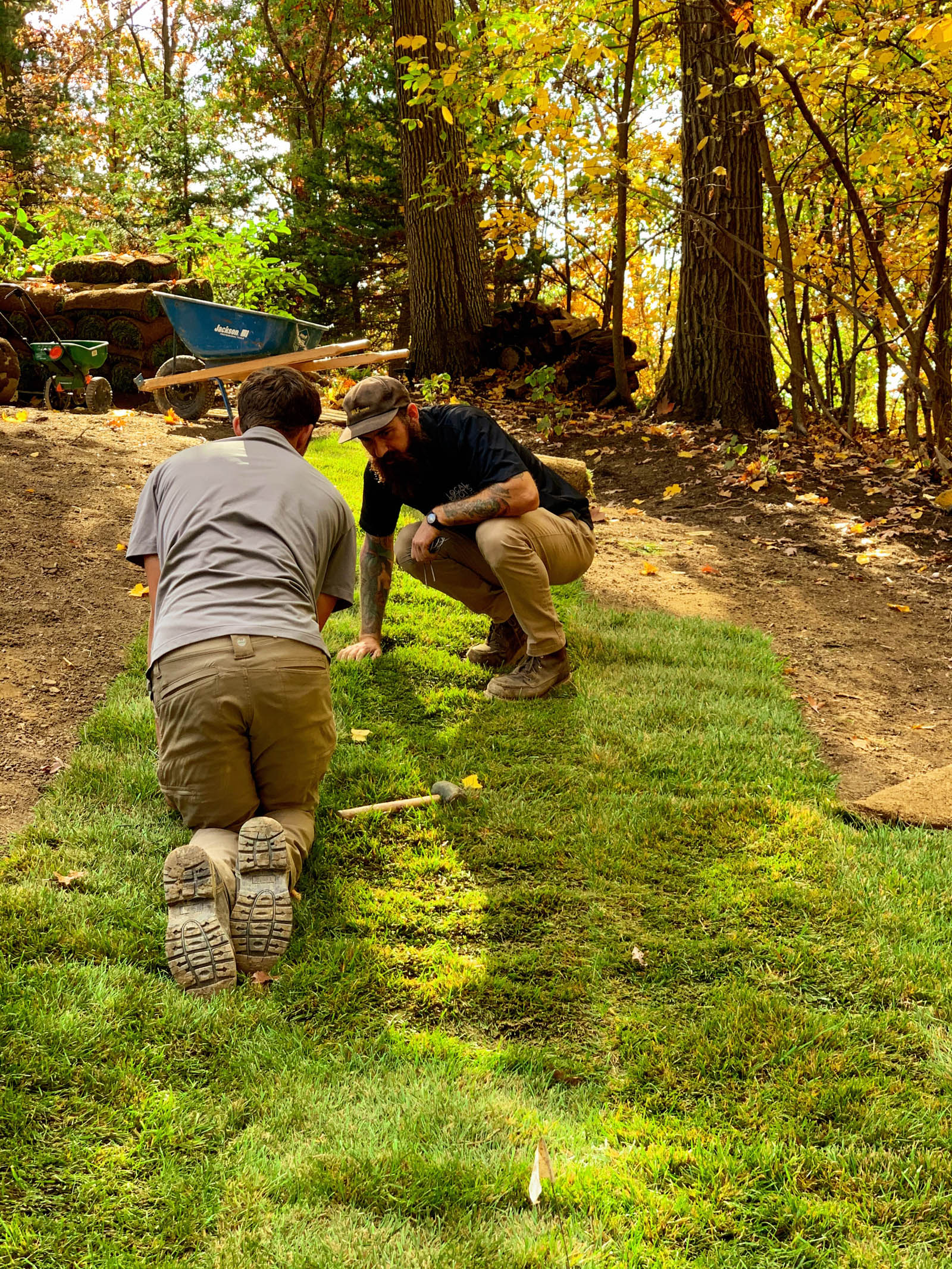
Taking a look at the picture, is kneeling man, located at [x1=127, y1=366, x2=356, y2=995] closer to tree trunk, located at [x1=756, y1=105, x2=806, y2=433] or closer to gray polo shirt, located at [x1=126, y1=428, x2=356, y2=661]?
gray polo shirt, located at [x1=126, y1=428, x2=356, y2=661]

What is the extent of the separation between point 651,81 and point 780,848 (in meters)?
11.6

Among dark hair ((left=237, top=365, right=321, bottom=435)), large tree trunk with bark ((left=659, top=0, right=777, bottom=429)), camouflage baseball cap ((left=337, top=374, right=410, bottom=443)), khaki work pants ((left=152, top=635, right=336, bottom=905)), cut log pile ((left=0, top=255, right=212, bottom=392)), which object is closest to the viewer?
A: khaki work pants ((left=152, top=635, right=336, bottom=905))

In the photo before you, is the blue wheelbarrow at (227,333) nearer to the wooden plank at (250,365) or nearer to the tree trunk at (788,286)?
the wooden plank at (250,365)

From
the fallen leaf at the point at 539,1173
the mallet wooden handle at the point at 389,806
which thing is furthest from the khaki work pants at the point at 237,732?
the fallen leaf at the point at 539,1173

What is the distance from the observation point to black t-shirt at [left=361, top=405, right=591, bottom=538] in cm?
412

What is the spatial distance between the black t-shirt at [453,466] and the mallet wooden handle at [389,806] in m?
1.27

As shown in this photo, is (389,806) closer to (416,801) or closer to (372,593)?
(416,801)

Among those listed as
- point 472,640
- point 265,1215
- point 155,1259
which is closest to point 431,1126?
point 265,1215

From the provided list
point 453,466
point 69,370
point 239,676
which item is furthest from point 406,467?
point 69,370

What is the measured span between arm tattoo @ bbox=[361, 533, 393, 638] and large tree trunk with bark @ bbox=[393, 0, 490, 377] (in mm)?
6761

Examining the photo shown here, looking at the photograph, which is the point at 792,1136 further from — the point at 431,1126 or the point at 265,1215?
the point at 265,1215

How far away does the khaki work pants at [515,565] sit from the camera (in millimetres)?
4184

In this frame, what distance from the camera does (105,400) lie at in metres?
8.83

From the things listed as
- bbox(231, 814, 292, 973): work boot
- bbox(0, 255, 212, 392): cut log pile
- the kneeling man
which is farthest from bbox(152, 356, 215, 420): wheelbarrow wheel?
bbox(231, 814, 292, 973): work boot
